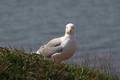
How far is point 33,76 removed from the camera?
749cm

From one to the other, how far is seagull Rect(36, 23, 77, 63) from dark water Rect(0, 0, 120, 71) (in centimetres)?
596

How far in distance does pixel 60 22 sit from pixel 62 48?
36.9 ft

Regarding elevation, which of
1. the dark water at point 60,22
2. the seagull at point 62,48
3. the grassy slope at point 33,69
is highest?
the dark water at point 60,22

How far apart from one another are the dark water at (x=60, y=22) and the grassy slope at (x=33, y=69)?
7.76 meters

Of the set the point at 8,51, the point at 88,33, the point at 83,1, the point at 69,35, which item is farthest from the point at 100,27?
the point at 8,51

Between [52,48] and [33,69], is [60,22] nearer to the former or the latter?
[52,48]

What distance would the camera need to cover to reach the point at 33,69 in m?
7.65

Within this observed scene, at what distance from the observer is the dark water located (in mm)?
17812

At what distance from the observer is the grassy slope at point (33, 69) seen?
291 inches

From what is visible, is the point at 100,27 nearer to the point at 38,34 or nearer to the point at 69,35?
the point at 38,34

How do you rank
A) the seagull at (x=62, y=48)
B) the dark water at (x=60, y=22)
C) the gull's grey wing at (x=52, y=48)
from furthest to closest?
the dark water at (x=60, y=22) → the gull's grey wing at (x=52, y=48) → the seagull at (x=62, y=48)

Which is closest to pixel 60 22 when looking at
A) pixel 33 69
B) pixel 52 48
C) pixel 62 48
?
pixel 52 48

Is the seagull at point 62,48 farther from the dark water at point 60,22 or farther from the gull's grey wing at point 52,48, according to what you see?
the dark water at point 60,22

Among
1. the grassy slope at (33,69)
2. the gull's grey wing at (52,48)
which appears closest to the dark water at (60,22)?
the gull's grey wing at (52,48)
